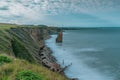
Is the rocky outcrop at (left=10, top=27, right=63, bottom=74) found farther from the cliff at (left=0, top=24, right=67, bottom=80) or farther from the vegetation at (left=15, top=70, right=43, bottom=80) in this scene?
the vegetation at (left=15, top=70, right=43, bottom=80)

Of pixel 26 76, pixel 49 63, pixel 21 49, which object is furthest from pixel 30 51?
pixel 26 76

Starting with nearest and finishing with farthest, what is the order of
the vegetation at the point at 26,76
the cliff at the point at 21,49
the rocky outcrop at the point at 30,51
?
1. the vegetation at the point at 26,76
2. the cliff at the point at 21,49
3. the rocky outcrop at the point at 30,51

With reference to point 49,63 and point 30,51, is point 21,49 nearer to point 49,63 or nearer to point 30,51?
point 30,51

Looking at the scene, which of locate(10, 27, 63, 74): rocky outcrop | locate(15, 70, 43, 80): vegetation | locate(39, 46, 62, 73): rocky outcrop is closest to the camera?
locate(15, 70, 43, 80): vegetation

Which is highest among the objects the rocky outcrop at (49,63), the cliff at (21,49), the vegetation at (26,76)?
Answer: the vegetation at (26,76)

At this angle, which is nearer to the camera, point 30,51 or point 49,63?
point 49,63

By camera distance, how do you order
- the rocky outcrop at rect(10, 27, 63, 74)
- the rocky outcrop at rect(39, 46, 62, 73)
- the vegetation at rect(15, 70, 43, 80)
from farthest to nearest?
the rocky outcrop at rect(39, 46, 62, 73), the rocky outcrop at rect(10, 27, 63, 74), the vegetation at rect(15, 70, 43, 80)

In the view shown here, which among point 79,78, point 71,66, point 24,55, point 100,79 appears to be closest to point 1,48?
point 24,55

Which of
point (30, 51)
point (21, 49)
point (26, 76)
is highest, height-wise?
point (26, 76)

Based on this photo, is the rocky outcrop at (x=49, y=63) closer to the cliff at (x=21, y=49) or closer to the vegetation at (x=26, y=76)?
the cliff at (x=21, y=49)

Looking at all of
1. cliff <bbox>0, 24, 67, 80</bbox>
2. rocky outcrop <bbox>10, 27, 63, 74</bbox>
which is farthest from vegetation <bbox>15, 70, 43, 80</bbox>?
rocky outcrop <bbox>10, 27, 63, 74</bbox>

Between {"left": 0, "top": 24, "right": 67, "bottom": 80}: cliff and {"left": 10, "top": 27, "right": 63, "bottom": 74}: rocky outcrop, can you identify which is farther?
{"left": 10, "top": 27, "right": 63, "bottom": 74}: rocky outcrop

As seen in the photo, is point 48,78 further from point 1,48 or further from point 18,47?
point 18,47

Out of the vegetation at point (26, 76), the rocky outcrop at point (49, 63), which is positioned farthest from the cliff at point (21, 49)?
the vegetation at point (26, 76)
